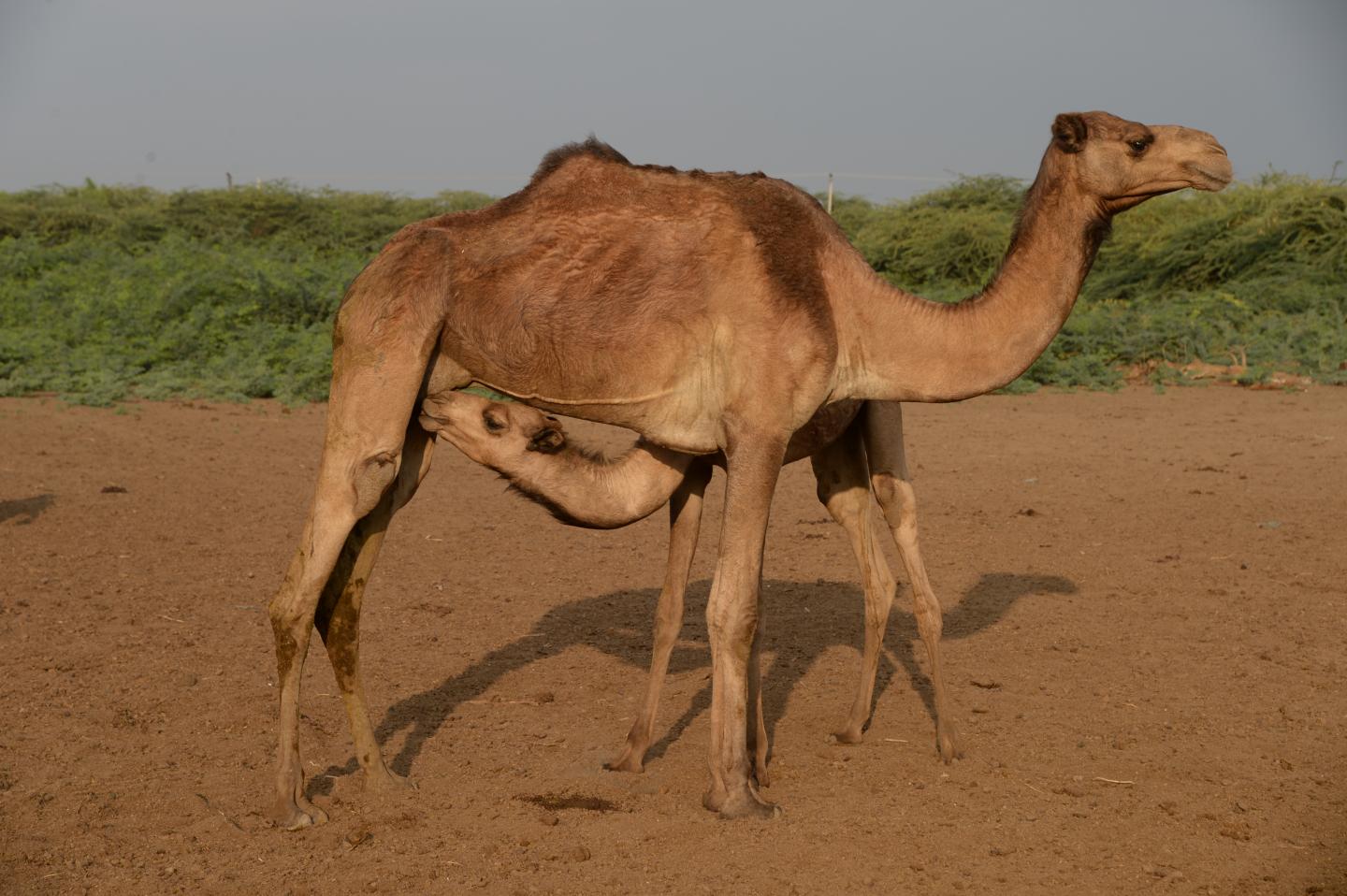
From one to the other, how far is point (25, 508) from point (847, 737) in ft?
23.9

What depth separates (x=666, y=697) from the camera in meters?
7.09

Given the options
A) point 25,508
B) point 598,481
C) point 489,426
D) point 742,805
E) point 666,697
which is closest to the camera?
point 742,805

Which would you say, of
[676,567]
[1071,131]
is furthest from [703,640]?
[1071,131]

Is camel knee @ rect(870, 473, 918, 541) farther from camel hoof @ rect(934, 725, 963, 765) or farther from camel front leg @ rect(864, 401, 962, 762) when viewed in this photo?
camel hoof @ rect(934, 725, 963, 765)

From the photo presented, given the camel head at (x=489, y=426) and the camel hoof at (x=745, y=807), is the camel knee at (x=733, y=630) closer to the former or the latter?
the camel hoof at (x=745, y=807)

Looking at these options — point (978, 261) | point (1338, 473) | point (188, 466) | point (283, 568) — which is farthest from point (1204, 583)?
point (978, 261)

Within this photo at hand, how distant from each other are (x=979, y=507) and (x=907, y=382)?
641cm

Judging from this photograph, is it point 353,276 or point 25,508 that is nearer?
point 25,508

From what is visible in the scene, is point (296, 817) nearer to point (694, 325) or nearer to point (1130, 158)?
point (694, 325)

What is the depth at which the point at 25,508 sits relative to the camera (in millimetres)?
10602

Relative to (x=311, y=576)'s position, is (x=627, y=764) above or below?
below

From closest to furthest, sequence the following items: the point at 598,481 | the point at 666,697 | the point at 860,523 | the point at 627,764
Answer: the point at 598,481
the point at 627,764
the point at 860,523
the point at 666,697

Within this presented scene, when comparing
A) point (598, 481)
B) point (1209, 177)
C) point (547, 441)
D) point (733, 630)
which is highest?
point (1209, 177)

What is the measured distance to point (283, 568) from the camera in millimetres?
9500
